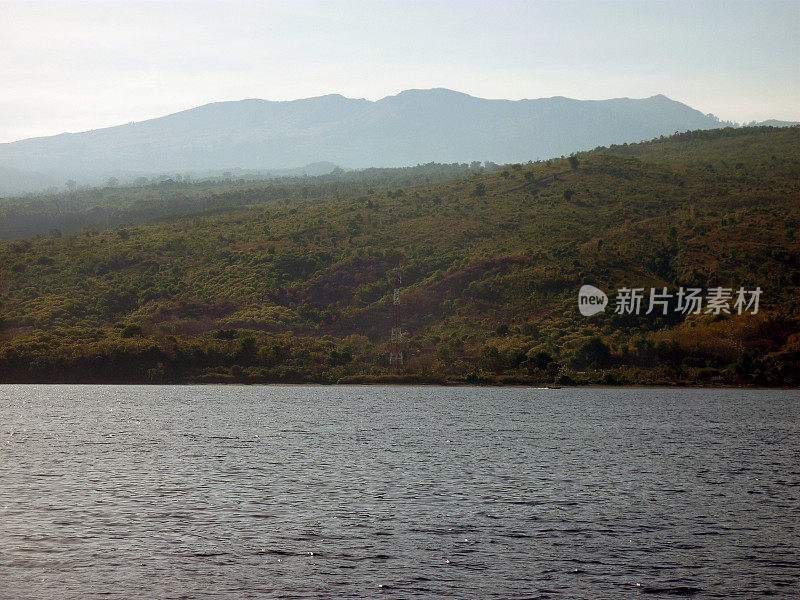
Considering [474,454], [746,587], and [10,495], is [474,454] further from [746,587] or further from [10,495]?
[746,587]

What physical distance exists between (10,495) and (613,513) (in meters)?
41.4

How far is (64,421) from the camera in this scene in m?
130

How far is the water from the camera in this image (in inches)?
1545

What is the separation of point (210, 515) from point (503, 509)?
62.2 feet

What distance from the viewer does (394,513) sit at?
183 ft

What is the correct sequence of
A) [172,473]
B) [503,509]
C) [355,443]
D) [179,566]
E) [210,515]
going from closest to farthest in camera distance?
[179,566], [210,515], [503,509], [172,473], [355,443]

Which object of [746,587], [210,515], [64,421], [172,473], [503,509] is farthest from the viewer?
[64,421]

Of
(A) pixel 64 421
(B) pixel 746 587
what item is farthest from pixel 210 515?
(A) pixel 64 421

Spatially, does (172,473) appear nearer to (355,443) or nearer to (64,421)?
(355,443)

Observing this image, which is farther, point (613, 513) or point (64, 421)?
point (64, 421)

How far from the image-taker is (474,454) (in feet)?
301

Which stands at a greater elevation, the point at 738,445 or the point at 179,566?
the point at 179,566

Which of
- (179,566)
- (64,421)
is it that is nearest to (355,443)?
(64,421)

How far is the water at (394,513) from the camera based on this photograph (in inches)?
1545
